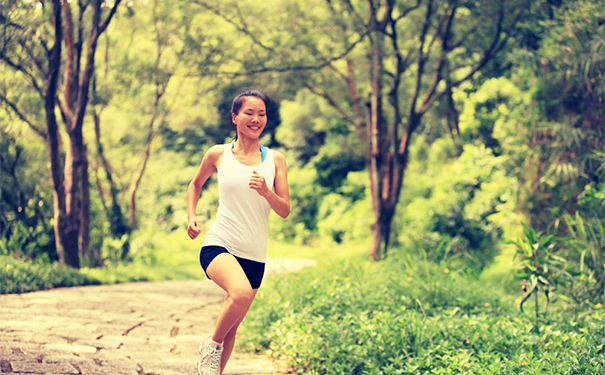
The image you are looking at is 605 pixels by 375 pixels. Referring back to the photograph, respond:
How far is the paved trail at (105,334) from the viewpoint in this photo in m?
3.43

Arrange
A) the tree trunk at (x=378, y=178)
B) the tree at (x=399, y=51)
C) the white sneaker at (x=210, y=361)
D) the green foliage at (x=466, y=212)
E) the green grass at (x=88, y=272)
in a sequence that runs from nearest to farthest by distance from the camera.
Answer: the white sneaker at (x=210, y=361), the green grass at (x=88, y=272), the tree at (x=399, y=51), the tree trunk at (x=378, y=178), the green foliage at (x=466, y=212)

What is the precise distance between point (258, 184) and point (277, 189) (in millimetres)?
324

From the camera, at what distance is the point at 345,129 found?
763 inches

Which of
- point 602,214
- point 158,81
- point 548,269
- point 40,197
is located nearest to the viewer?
point 548,269

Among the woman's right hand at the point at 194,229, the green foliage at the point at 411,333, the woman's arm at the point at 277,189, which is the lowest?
the green foliage at the point at 411,333

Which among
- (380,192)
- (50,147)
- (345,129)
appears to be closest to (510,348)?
(380,192)

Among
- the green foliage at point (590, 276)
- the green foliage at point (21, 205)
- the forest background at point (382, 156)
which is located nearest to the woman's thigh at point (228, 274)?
the forest background at point (382, 156)

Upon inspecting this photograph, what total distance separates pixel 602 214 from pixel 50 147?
23.4 ft

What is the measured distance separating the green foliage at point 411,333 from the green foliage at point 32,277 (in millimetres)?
2589

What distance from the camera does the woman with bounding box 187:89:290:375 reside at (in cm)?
274

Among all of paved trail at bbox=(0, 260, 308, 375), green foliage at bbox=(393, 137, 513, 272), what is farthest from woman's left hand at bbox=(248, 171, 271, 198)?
green foliage at bbox=(393, 137, 513, 272)

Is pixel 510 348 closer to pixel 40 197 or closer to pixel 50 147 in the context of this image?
pixel 50 147

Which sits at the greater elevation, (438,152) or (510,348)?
(438,152)

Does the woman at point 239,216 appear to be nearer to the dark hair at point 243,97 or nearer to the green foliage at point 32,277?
the dark hair at point 243,97
